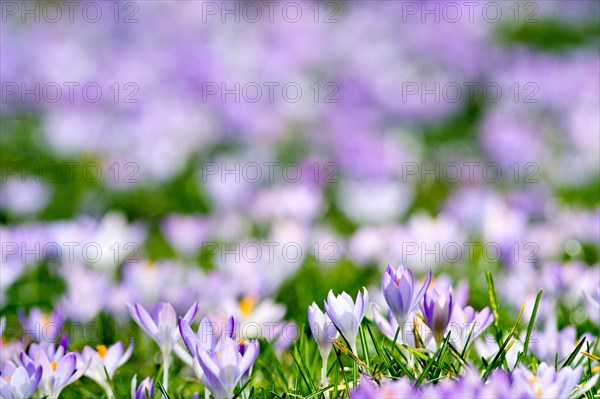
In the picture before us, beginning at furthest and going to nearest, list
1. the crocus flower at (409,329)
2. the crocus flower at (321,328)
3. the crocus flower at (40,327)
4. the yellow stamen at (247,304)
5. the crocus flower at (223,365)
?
the yellow stamen at (247,304), the crocus flower at (40,327), the crocus flower at (409,329), the crocus flower at (321,328), the crocus flower at (223,365)

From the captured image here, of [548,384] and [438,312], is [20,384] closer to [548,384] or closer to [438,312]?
[438,312]

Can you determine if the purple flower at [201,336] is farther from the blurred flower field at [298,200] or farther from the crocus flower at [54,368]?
the crocus flower at [54,368]

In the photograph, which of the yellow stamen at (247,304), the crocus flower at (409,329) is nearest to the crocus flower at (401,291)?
the crocus flower at (409,329)

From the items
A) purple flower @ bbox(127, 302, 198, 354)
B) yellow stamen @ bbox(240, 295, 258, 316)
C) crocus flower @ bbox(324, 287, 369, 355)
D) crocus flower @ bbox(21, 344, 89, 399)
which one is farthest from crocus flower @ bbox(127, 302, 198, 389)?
yellow stamen @ bbox(240, 295, 258, 316)

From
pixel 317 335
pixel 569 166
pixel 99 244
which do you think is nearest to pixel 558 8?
pixel 569 166

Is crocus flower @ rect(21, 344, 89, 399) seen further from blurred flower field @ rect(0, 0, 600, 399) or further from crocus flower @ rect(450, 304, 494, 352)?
crocus flower @ rect(450, 304, 494, 352)

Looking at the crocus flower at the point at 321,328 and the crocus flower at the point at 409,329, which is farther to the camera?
the crocus flower at the point at 409,329
